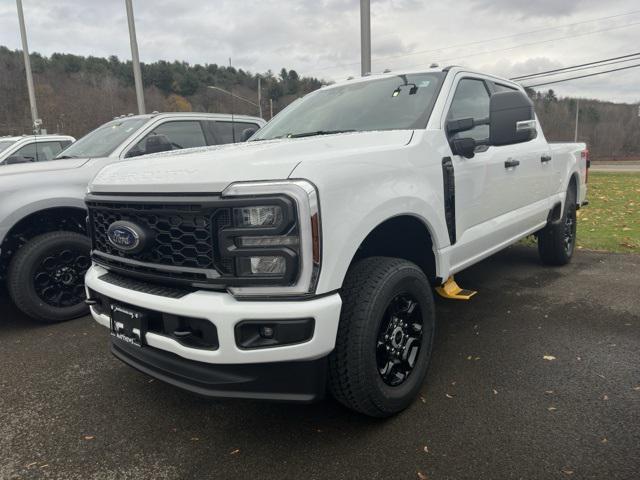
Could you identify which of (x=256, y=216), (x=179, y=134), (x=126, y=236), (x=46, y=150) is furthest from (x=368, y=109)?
(x=46, y=150)

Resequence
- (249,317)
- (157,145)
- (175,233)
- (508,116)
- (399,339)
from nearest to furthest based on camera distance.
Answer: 1. (249,317)
2. (175,233)
3. (399,339)
4. (508,116)
5. (157,145)

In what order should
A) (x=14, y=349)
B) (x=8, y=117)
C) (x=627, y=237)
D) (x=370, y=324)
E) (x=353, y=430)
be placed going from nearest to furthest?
(x=370, y=324) → (x=353, y=430) → (x=14, y=349) → (x=627, y=237) → (x=8, y=117)

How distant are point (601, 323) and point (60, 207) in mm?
4552

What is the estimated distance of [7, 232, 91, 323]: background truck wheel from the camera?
4.03 meters

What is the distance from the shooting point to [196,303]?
6.70 feet

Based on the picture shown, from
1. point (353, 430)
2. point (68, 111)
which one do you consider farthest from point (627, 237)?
point (68, 111)

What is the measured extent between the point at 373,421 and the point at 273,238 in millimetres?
1210

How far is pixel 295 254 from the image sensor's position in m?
1.96

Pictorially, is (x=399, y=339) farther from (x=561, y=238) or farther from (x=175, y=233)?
(x=561, y=238)

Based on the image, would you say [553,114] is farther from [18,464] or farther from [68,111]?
[18,464]

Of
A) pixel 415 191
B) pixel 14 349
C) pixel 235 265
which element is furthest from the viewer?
pixel 14 349

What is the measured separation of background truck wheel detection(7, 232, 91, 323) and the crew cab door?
10.5 ft

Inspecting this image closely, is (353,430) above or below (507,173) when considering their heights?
below

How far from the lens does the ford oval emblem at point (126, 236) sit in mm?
2277
